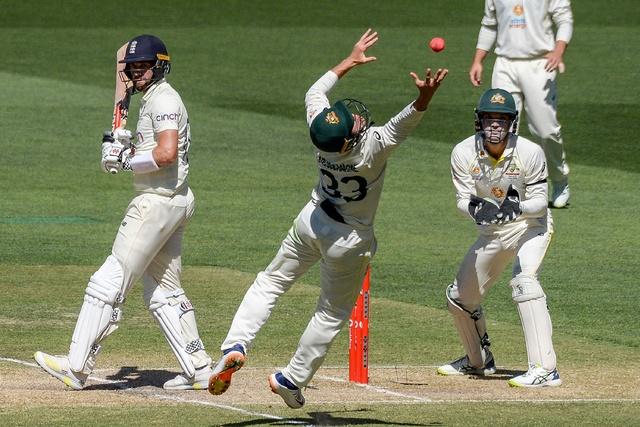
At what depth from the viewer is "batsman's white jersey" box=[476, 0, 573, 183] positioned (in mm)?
16797

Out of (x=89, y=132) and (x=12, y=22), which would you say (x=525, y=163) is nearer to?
(x=89, y=132)

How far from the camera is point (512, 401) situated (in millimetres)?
9945

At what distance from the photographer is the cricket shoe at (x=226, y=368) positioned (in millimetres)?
9070

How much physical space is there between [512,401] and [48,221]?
8634mm

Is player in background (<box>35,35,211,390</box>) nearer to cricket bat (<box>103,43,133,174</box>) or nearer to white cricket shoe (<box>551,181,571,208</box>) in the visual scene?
cricket bat (<box>103,43,133,174</box>)

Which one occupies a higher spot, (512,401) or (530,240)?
(530,240)

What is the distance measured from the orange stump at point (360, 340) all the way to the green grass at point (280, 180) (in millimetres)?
645

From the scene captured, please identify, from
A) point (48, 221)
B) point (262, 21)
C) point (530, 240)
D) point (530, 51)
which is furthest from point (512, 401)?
point (262, 21)

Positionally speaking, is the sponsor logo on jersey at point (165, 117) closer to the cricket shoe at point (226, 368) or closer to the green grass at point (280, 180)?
the cricket shoe at point (226, 368)

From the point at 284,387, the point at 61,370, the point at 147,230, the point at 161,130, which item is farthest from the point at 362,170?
the point at 61,370

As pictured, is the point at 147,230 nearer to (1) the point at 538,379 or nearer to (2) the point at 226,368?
(2) the point at 226,368

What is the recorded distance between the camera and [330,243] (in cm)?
920

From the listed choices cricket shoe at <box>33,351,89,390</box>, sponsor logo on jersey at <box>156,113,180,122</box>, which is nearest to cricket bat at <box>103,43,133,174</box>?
sponsor logo on jersey at <box>156,113,180,122</box>

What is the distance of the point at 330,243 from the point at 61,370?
208 centimetres
